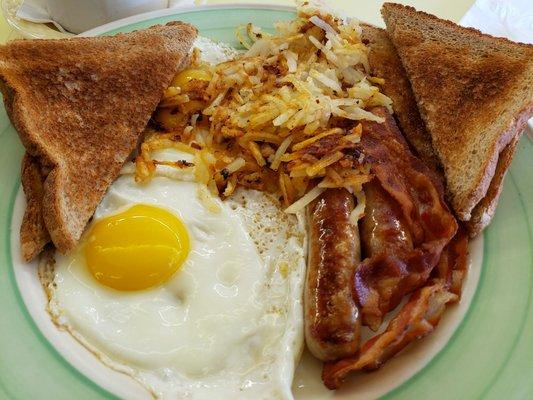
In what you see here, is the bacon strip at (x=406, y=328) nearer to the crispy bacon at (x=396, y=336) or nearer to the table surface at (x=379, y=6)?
the crispy bacon at (x=396, y=336)

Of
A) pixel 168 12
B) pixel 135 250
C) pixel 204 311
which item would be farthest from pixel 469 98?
pixel 168 12

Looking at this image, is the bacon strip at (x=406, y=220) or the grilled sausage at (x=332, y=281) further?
the bacon strip at (x=406, y=220)

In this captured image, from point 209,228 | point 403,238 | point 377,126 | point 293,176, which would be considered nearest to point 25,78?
point 209,228

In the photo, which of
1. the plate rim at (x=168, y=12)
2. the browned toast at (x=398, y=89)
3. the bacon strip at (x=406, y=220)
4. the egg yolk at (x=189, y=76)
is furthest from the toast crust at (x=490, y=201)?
the plate rim at (x=168, y=12)

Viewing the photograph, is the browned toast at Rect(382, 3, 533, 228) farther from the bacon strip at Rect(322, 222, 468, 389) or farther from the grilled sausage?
the grilled sausage

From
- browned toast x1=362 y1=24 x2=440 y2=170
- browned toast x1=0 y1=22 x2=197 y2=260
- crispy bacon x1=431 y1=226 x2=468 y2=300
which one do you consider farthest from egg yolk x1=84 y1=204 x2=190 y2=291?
browned toast x1=362 y1=24 x2=440 y2=170

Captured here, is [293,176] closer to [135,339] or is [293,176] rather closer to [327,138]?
[327,138]

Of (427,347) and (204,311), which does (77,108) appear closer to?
(204,311)
